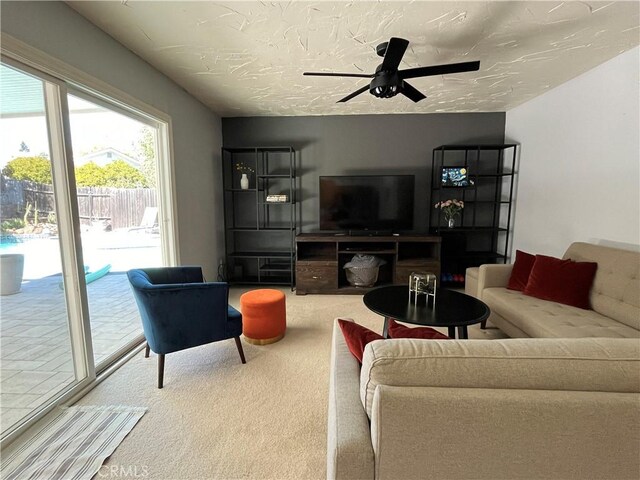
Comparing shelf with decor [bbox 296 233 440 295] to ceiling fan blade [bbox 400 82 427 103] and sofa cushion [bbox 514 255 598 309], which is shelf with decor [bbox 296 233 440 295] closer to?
sofa cushion [bbox 514 255 598 309]

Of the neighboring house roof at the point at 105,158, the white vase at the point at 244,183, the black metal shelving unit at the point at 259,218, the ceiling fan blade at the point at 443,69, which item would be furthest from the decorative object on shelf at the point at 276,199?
the ceiling fan blade at the point at 443,69

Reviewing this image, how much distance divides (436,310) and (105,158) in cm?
285

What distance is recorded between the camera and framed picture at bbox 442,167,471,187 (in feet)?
13.4

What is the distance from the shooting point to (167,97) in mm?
2986

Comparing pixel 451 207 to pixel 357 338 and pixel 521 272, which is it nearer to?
pixel 521 272

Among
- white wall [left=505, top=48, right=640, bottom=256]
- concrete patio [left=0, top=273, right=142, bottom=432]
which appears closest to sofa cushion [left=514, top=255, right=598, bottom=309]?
white wall [left=505, top=48, right=640, bottom=256]

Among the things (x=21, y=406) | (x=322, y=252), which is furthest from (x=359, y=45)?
(x=21, y=406)

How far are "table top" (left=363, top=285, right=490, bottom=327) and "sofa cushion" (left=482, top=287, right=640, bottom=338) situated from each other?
1.08 feet

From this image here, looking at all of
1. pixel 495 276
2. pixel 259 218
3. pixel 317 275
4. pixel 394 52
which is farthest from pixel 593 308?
pixel 259 218

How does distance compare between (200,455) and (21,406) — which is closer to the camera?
(200,455)

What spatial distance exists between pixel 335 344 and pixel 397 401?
24.9 inches

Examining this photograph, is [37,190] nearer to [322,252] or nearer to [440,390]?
[440,390]

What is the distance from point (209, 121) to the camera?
4.04 meters

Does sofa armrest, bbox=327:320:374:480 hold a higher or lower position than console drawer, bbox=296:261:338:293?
higher
